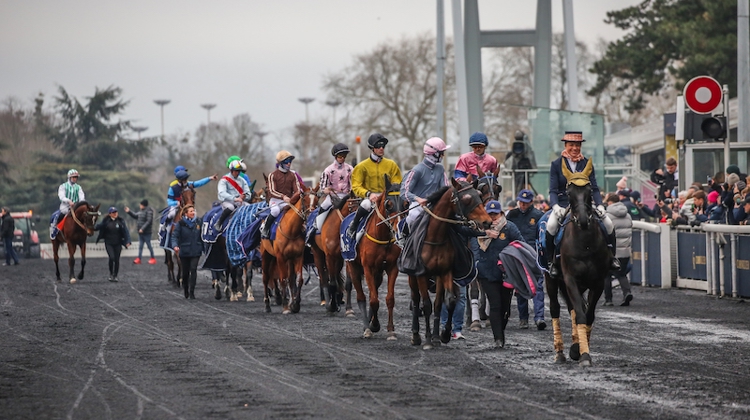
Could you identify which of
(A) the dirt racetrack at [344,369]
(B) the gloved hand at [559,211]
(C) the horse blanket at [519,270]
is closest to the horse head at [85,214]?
(A) the dirt racetrack at [344,369]

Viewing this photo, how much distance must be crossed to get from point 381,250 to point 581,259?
3.25 metres

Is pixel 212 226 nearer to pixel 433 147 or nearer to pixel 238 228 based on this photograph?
pixel 238 228

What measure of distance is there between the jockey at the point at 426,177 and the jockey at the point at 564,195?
1864mm

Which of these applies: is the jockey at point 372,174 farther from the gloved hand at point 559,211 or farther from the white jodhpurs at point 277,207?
the white jodhpurs at point 277,207

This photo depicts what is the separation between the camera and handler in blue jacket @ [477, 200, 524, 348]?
536 inches

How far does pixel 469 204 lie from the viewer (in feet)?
41.9

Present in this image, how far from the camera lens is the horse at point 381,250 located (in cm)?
1435

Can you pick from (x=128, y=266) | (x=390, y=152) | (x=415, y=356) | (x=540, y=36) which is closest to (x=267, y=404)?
(x=415, y=356)

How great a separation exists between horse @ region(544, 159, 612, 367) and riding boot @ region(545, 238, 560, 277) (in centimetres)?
14

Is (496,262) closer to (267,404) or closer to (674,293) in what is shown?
(267,404)

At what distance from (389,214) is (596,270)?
124 inches

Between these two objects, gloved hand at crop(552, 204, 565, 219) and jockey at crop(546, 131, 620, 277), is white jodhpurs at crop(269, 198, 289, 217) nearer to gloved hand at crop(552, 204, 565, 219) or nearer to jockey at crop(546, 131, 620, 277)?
jockey at crop(546, 131, 620, 277)

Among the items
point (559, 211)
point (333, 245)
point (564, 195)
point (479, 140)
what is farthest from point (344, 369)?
point (333, 245)

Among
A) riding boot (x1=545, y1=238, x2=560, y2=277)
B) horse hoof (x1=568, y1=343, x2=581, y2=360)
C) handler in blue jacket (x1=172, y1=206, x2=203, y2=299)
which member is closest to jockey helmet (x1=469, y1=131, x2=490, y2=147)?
riding boot (x1=545, y1=238, x2=560, y2=277)
